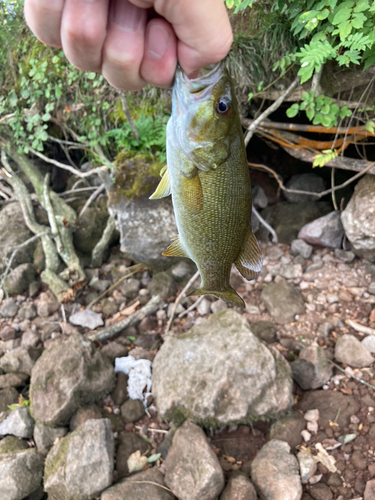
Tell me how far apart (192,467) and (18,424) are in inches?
74.3

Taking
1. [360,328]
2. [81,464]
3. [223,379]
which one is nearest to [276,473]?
[223,379]

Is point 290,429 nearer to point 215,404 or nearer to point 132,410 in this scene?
point 215,404

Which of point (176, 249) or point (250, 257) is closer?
point (250, 257)

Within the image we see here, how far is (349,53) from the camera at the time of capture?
2.38 metres

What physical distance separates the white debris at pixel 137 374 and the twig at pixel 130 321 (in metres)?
0.46

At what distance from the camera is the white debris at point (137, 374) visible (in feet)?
12.2

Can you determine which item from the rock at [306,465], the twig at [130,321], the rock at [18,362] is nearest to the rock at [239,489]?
the rock at [306,465]

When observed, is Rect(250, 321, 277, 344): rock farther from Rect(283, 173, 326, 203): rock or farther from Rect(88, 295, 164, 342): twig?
Rect(283, 173, 326, 203): rock

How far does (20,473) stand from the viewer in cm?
300

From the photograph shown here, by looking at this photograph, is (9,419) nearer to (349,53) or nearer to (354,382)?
(354,382)

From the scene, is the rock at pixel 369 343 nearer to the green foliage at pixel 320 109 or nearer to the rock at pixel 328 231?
the rock at pixel 328 231

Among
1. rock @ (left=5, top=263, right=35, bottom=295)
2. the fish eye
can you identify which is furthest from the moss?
the fish eye

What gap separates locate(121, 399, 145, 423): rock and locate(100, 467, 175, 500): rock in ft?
1.97

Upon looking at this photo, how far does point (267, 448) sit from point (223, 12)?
3.15 m
